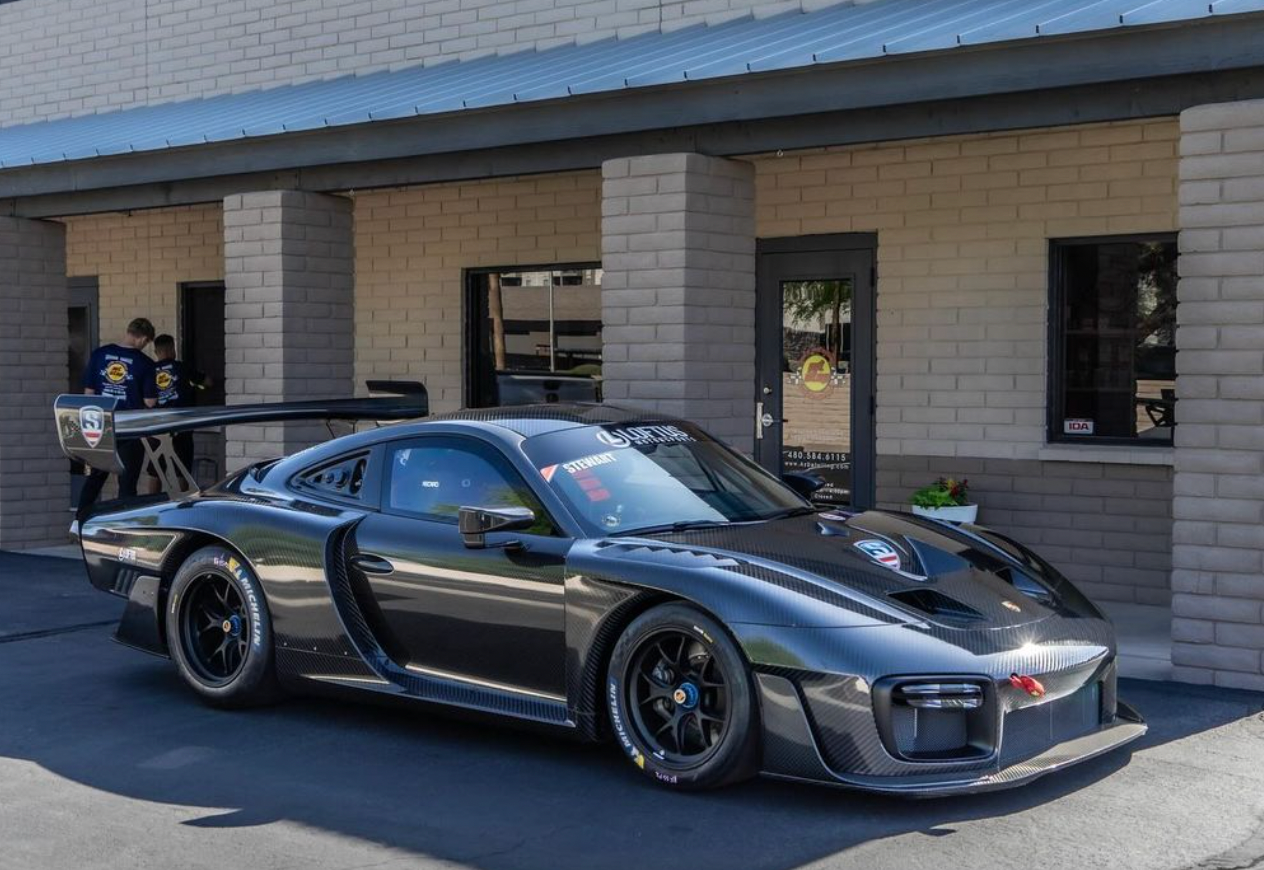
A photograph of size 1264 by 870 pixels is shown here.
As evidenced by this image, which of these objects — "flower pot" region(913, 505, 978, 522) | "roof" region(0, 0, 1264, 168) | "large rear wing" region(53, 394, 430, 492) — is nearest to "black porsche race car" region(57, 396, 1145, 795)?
"large rear wing" region(53, 394, 430, 492)

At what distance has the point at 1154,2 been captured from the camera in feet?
25.3

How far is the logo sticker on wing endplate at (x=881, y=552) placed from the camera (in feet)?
19.8

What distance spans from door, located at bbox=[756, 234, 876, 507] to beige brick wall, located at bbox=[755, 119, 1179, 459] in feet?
0.61

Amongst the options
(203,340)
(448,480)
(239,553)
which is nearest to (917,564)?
(448,480)

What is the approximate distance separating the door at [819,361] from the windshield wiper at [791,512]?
14.5 feet

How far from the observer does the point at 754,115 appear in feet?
29.5

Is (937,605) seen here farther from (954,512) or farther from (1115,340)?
(1115,340)

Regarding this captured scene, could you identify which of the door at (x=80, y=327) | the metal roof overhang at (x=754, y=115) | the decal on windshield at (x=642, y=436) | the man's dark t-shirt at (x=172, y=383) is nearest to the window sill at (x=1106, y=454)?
the metal roof overhang at (x=754, y=115)

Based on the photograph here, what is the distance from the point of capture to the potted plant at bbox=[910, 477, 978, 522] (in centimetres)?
1038

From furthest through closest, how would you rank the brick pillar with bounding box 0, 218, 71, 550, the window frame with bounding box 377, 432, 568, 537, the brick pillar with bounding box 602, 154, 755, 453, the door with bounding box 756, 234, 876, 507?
the brick pillar with bounding box 0, 218, 71, 550 < the door with bounding box 756, 234, 876, 507 < the brick pillar with bounding box 602, 154, 755, 453 < the window frame with bounding box 377, 432, 568, 537

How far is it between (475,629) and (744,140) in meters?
3.99

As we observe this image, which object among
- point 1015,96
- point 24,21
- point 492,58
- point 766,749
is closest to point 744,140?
point 1015,96

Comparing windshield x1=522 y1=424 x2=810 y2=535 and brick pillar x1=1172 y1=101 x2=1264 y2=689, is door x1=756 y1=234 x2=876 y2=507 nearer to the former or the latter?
brick pillar x1=1172 y1=101 x2=1264 y2=689

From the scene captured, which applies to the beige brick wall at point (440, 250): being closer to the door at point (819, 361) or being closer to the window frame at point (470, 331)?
the window frame at point (470, 331)
